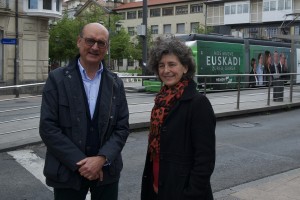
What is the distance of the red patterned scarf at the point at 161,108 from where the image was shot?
9.05 ft

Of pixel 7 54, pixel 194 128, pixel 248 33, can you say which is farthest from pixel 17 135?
pixel 248 33

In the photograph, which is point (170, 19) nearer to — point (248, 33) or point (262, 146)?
point (248, 33)

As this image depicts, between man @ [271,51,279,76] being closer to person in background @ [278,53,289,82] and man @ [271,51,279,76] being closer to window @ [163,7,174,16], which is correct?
person in background @ [278,53,289,82]

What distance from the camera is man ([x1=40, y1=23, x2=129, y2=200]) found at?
2.79 m

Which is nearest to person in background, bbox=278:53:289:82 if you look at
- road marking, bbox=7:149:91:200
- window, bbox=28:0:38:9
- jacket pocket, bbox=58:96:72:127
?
window, bbox=28:0:38:9

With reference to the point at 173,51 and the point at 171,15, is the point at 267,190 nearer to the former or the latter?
the point at 173,51

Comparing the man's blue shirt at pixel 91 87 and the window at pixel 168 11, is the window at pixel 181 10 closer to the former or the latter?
the window at pixel 168 11

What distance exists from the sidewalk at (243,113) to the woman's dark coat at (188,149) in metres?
2.44

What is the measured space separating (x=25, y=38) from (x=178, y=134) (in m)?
22.8

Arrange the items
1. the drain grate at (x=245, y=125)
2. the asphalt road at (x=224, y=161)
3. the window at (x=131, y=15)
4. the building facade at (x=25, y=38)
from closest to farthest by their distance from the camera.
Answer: the asphalt road at (x=224, y=161) → the drain grate at (x=245, y=125) → the building facade at (x=25, y=38) → the window at (x=131, y=15)

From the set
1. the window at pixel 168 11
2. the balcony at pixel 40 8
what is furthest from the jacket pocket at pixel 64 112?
the window at pixel 168 11

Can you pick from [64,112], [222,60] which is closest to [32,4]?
[222,60]

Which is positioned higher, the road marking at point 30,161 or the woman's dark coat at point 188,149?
the woman's dark coat at point 188,149

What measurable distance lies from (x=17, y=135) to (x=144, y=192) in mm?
6074
